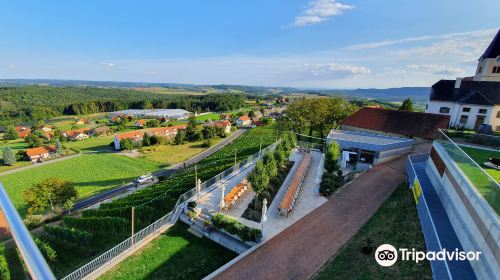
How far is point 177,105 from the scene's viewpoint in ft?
536

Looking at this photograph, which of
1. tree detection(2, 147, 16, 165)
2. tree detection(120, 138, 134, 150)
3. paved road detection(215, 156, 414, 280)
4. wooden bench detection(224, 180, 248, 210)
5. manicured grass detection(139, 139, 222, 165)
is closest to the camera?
paved road detection(215, 156, 414, 280)

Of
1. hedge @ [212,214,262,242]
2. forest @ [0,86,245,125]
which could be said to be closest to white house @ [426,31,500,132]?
hedge @ [212,214,262,242]

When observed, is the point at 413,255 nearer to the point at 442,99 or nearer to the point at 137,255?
the point at 137,255

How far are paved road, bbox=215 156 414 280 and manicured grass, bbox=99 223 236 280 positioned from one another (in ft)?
5.41

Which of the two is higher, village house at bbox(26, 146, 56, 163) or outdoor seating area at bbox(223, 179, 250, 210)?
outdoor seating area at bbox(223, 179, 250, 210)

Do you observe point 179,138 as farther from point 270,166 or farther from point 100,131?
point 270,166

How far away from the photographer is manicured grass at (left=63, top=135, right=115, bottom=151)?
235 ft

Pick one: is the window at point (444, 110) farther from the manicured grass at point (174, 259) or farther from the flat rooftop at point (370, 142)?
the manicured grass at point (174, 259)

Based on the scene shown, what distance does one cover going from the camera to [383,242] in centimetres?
1293

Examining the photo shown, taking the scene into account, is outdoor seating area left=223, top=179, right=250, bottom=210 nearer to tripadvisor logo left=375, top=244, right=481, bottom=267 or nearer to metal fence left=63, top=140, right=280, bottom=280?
metal fence left=63, top=140, right=280, bottom=280

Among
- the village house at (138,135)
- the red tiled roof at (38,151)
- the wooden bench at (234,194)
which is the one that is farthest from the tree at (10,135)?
the wooden bench at (234,194)

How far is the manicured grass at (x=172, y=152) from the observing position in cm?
5716

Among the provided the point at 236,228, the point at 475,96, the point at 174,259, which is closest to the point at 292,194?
the point at 236,228

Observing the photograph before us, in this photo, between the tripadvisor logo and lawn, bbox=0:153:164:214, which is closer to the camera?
the tripadvisor logo
